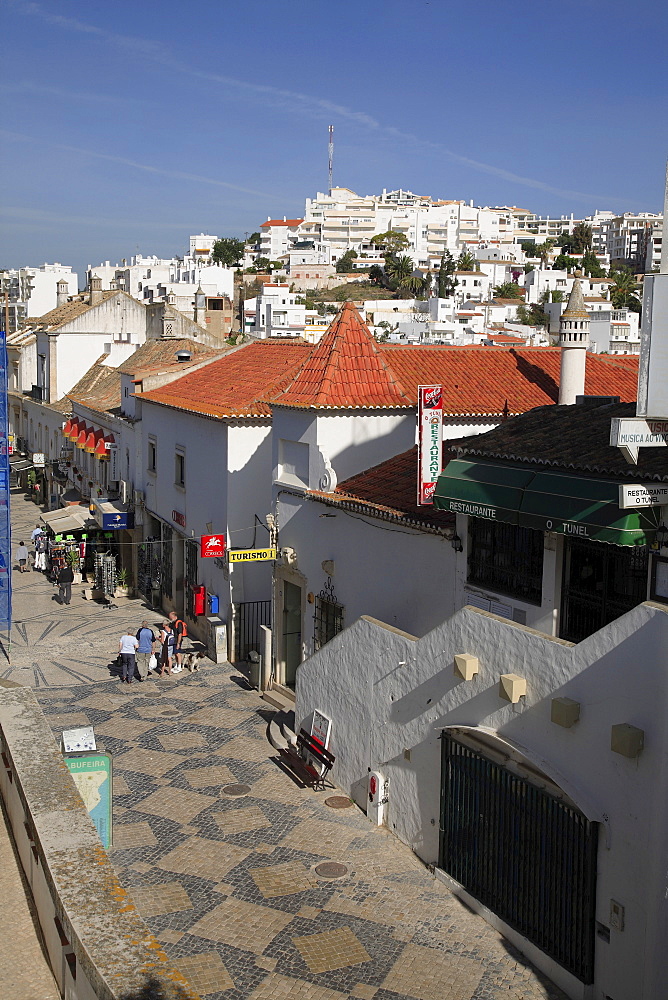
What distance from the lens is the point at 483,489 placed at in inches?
509

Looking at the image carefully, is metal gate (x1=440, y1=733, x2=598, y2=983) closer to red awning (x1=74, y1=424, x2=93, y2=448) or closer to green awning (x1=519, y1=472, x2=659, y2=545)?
green awning (x1=519, y1=472, x2=659, y2=545)

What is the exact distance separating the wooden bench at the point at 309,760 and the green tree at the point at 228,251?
160 metres

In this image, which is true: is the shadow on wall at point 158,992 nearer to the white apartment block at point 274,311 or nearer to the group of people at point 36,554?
the group of people at point 36,554

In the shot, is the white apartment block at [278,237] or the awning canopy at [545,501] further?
the white apartment block at [278,237]

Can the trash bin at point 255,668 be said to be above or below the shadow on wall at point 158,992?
below

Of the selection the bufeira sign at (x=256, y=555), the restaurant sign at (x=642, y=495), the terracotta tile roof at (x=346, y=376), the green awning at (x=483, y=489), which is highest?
the terracotta tile roof at (x=346, y=376)

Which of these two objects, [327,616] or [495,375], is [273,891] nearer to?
[327,616]

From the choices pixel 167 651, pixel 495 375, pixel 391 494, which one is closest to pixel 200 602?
pixel 167 651

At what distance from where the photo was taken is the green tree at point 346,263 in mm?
157475

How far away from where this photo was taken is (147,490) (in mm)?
30297

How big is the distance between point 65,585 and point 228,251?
15191 cm

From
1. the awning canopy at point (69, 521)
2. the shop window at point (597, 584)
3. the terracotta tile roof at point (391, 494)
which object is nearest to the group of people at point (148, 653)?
the terracotta tile roof at point (391, 494)

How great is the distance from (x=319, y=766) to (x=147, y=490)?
1621 cm

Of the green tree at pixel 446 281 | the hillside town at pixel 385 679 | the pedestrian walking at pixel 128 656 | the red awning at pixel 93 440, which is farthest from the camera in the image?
the green tree at pixel 446 281
